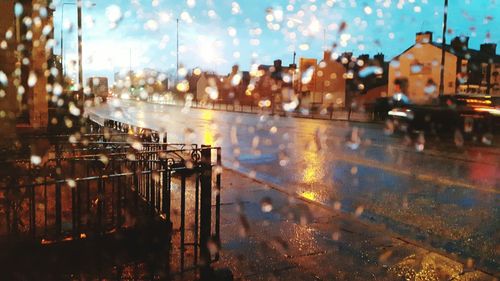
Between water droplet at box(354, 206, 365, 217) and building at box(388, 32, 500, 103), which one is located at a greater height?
building at box(388, 32, 500, 103)

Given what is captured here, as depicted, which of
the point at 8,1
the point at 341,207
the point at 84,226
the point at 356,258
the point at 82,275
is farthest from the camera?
the point at 8,1

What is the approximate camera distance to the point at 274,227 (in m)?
5.99

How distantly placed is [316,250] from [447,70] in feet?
125

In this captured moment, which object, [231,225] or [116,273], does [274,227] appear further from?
[116,273]

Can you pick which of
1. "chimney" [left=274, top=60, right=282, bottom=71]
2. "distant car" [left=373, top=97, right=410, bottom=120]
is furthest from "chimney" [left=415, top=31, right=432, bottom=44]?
"chimney" [left=274, top=60, right=282, bottom=71]

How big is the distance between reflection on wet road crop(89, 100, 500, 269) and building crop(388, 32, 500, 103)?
78.7 ft

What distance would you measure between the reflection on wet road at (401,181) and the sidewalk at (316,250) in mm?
531

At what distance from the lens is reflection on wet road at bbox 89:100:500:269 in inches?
243

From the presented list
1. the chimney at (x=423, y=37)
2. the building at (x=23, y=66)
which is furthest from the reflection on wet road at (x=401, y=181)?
the chimney at (x=423, y=37)

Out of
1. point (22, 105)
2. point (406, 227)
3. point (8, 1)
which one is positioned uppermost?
point (8, 1)

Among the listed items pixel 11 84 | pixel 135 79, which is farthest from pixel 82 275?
pixel 135 79

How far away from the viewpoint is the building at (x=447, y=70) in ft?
126

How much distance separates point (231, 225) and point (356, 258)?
5.89 feet

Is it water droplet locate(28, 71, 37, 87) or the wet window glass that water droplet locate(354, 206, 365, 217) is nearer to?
the wet window glass
